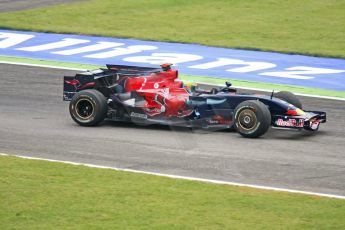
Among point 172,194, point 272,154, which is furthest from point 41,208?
point 272,154

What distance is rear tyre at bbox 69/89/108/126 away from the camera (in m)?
18.1

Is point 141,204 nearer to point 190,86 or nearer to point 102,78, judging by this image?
point 190,86

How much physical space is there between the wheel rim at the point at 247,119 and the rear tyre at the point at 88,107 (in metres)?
2.74

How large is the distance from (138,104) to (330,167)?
4.50 metres

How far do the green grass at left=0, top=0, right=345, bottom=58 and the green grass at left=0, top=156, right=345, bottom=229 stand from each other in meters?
13.7

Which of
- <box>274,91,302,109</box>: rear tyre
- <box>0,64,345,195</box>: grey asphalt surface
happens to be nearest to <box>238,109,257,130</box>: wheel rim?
<box>0,64,345,195</box>: grey asphalt surface

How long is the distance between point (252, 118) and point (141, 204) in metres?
4.64

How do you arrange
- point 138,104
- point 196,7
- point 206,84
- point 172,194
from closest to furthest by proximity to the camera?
point 172,194
point 138,104
point 206,84
point 196,7

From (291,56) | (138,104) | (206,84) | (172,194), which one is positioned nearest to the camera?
(172,194)

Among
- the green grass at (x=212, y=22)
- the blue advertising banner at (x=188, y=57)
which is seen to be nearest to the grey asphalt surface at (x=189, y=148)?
the blue advertising banner at (x=188, y=57)

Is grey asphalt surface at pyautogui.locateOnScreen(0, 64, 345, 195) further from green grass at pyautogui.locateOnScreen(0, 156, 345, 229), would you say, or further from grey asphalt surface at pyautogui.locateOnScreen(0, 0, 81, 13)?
grey asphalt surface at pyautogui.locateOnScreen(0, 0, 81, 13)

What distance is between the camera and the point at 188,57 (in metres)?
26.5

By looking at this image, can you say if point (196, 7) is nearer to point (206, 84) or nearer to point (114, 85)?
point (206, 84)

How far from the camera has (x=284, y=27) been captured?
30859mm
